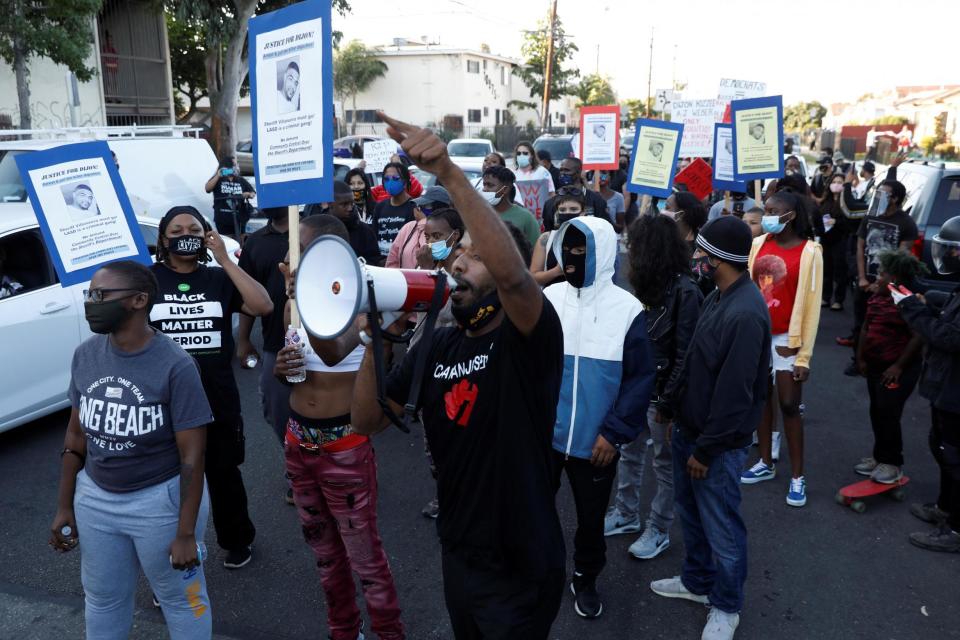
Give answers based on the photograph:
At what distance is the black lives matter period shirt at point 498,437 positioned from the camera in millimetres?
2184

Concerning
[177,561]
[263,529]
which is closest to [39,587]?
[263,529]

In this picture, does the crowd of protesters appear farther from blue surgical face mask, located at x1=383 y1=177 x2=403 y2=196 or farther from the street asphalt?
blue surgical face mask, located at x1=383 y1=177 x2=403 y2=196

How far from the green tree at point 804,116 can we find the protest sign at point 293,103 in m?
61.4

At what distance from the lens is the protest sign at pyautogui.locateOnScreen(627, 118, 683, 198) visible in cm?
747

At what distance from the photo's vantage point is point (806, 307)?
4711 mm

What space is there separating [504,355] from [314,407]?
1.31 meters

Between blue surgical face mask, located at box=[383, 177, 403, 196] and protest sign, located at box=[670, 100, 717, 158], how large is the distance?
6344mm

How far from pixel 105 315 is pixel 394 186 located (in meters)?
4.62

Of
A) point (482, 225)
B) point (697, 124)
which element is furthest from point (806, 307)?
point (697, 124)

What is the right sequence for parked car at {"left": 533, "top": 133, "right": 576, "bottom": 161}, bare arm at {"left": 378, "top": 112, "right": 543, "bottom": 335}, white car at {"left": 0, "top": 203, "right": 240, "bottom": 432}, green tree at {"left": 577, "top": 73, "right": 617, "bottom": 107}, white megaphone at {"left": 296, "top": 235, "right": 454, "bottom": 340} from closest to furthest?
bare arm at {"left": 378, "top": 112, "right": 543, "bottom": 335}
white megaphone at {"left": 296, "top": 235, "right": 454, "bottom": 340}
white car at {"left": 0, "top": 203, "right": 240, "bottom": 432}
parked car at {"left": 533, "top": 133, "right": 576, "bottom": 161}
green tree at {"left": 577, "top": 73, "right": 617, "bottom": 107}

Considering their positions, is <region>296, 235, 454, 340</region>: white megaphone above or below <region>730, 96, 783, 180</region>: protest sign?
below

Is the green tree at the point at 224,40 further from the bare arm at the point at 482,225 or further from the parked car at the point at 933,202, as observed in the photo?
the bare arm at the point at 482,225

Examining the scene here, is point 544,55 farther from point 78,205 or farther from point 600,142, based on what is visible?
point 78,205

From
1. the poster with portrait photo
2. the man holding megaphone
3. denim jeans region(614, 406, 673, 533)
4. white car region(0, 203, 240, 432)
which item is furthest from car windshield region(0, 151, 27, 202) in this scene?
the man holding megaphone
